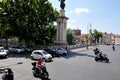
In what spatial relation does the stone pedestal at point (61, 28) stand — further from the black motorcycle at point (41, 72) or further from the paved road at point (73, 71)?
the black motorcycle at point (41, 72)

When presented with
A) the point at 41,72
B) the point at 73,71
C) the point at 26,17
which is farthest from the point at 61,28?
the point at 41,72

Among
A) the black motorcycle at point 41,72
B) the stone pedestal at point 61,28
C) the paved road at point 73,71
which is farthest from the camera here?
the stone pedestal at point 61,28

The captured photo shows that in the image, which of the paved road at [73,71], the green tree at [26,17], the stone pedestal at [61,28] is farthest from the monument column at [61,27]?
the paved road at [73,71]

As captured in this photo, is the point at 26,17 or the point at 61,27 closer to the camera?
the point at 26,17

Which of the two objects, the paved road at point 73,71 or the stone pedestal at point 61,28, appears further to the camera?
the stone pedestal at point 61,28

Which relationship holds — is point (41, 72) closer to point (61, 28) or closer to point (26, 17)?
point (26, 17)

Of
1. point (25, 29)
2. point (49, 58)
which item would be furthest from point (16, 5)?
point (49, 58)

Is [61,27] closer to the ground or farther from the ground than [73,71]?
farther from the ground

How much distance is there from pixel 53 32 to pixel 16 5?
11.8 meters

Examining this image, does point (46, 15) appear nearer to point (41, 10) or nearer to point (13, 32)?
point (41, 10)

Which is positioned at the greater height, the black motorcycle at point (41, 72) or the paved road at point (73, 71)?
the black motorcycle at point (41, 72)

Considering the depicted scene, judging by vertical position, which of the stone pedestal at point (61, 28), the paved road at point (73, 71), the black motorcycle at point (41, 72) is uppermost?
the stone pedestal at point (61, 28)

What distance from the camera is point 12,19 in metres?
51.7

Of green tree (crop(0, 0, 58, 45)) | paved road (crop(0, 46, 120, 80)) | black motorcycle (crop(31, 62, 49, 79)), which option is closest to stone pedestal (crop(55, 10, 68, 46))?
green tree (crop(0, 0, 58, 45))
